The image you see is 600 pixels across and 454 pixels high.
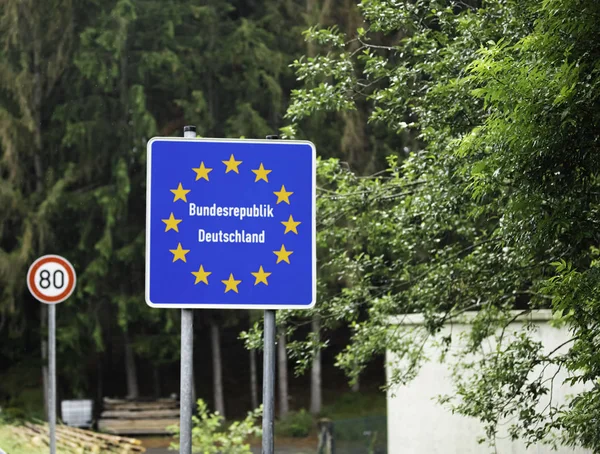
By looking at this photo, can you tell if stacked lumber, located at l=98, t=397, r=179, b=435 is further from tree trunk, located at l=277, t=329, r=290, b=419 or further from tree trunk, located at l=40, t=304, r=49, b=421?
tree trunk, located at l=277, t=329, r=290, b=419

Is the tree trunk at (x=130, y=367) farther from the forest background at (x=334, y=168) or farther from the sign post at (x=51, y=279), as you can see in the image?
the sign post at (x=51, y=279)

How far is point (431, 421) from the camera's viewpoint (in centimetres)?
1505

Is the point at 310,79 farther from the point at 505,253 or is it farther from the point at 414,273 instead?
the point at 505,253

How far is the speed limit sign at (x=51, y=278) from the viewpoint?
12.7m

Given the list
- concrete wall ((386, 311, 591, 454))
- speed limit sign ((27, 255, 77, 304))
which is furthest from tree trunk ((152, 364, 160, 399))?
speed limit sign ((27, 255, 77, 304))

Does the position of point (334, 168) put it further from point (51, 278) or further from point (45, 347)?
point (45, 347)

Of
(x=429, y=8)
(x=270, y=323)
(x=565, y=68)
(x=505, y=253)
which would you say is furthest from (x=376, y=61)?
(x=270, y=323)

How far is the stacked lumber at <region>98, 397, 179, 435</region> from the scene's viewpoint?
2831 centimetres

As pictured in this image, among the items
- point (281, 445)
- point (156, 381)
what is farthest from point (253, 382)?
point (281, 445)

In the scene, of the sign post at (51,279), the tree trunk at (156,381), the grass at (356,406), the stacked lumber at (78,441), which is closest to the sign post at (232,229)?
the sign post at (51,279)

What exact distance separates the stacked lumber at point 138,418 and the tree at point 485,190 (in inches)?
665

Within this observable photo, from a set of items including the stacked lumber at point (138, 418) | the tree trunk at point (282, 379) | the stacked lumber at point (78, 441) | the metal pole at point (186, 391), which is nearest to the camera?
the metal pole at point (186, 391)

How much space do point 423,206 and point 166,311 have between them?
21184 mm

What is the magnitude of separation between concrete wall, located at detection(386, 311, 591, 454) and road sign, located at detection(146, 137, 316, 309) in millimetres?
8632
